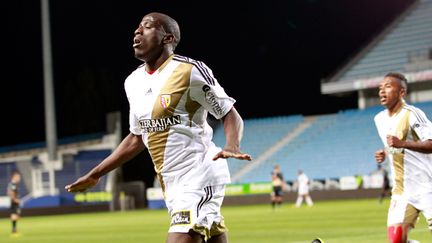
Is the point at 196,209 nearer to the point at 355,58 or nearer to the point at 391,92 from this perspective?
the point at 391,92

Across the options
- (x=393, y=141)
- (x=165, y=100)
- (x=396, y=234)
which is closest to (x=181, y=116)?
(x=165, y=100)

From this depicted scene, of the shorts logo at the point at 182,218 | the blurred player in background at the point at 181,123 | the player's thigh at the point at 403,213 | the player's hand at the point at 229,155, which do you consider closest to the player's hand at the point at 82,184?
the blurred player in background at the point at 181,123

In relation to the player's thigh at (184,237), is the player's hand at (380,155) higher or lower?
higher

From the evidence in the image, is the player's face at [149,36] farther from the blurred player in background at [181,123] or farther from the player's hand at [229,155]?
the player's hand at [229,155]

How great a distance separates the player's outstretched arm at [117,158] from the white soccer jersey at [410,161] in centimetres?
338

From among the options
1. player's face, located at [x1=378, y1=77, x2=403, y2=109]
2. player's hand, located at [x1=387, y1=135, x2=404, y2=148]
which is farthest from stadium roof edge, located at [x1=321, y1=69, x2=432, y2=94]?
player's hand, located at [x1=387, y1=135, x2=404, y2=148]

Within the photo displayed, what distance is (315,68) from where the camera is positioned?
66875 mm

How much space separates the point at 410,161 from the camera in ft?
30.7

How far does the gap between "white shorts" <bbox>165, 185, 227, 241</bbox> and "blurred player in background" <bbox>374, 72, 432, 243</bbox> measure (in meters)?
3.17

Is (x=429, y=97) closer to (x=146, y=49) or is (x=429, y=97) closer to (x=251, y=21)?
(x=251, y=21)

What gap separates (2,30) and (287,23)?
66.0 ft

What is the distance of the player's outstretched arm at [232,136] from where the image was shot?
5.93 m

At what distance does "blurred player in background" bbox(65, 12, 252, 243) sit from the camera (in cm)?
637

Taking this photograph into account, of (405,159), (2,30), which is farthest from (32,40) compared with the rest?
(405,159)
